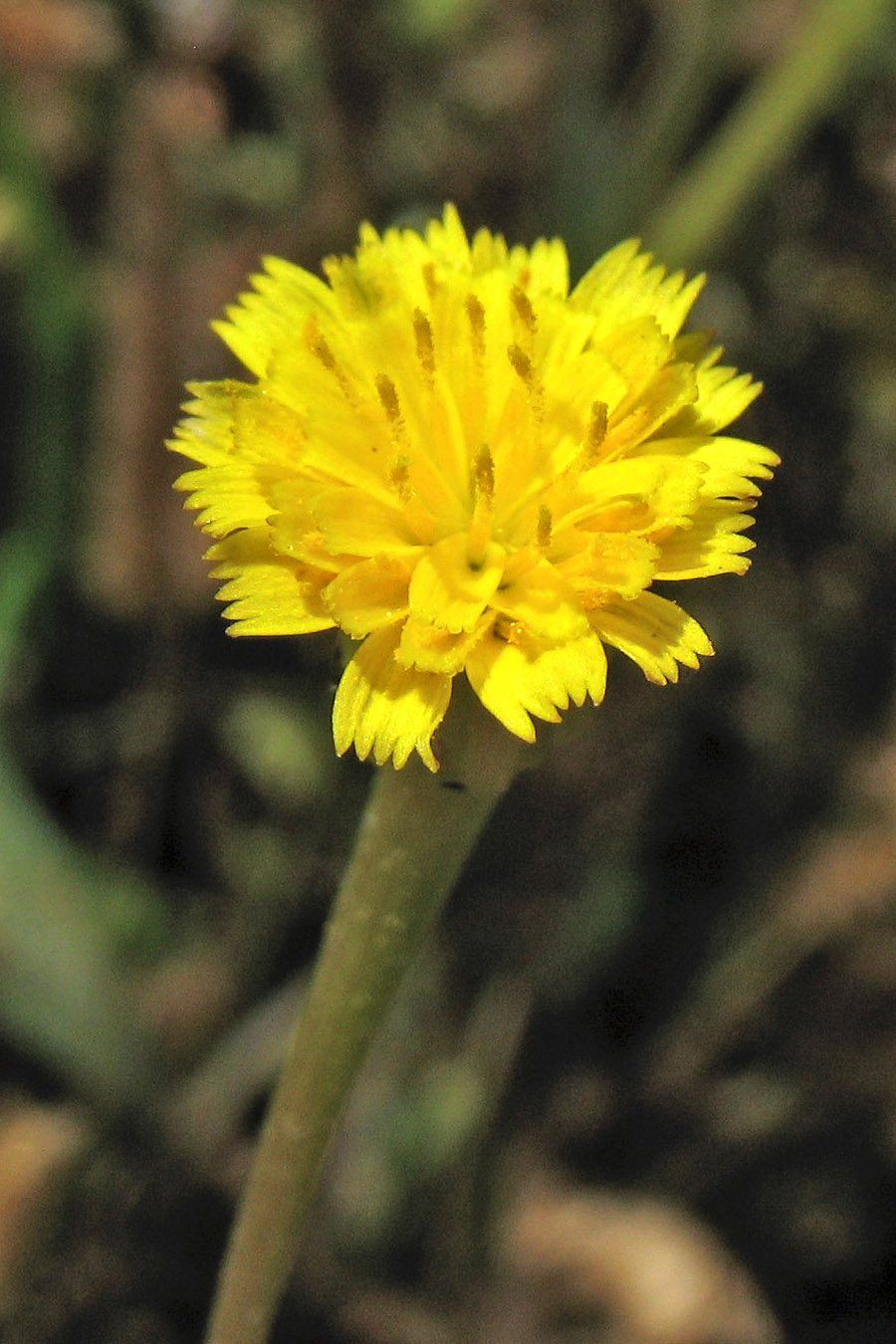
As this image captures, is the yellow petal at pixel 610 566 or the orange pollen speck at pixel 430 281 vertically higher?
the orange pollen speck at pixel 430 281

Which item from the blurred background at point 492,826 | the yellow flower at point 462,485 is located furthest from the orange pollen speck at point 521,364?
the blurred background at point 492,826

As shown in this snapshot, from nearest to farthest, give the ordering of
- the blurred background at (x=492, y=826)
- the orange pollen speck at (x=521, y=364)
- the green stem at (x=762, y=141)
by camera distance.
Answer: the orange pollen speck at (x=521, y=364) < the blurred background at (x=492, y=826) < the green stem at (x=762, y=141)

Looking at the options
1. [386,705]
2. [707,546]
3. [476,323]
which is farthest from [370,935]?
[476,323]

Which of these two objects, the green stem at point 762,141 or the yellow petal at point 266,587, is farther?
the green stem at point 762,141

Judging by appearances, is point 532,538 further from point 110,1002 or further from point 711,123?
point 711,123

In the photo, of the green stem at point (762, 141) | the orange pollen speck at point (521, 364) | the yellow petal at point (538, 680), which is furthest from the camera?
the green stem at point (762, 141)

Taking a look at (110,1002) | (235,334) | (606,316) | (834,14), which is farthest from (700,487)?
(834,14)

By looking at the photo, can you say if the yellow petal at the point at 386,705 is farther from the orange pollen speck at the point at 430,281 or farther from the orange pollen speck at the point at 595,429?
the orange pollen speck at the point at 430,281

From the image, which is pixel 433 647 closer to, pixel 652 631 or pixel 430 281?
pixel 652 631
